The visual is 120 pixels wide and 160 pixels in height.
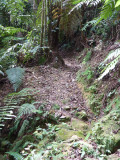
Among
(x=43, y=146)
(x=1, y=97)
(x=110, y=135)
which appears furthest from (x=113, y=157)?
(x=1, y=97)

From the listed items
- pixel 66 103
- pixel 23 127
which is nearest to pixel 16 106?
pixel 23 127

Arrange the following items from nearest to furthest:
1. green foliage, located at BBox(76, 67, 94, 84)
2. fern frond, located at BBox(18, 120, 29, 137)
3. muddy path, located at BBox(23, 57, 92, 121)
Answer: fern frond, located at BBox(18, 120, 29, 137) → muddy path, located at BBox(23, 57, 92, 121) → green foliage, located at BBox(76, 67, 94, 84)

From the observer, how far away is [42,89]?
128 inches

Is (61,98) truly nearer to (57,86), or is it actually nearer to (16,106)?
(57,86)

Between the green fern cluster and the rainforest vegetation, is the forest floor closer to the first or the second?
the rainforest vegetation

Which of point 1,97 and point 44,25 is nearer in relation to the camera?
point 1,97

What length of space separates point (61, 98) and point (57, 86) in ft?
1.66

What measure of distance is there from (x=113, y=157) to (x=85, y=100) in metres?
1.64

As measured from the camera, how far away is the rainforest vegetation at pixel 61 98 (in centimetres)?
172

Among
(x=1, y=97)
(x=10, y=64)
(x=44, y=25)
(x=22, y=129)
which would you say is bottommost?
(x=22, y=129)

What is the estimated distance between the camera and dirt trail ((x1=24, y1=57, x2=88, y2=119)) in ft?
9.60

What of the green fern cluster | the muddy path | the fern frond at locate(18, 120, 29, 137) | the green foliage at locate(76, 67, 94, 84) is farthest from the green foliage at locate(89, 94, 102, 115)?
the fern frond at locate(18, 120, 29, 137)

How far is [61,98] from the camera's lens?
3.13m

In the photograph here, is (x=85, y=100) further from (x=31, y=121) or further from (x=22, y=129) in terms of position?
(x=22, y=129)
